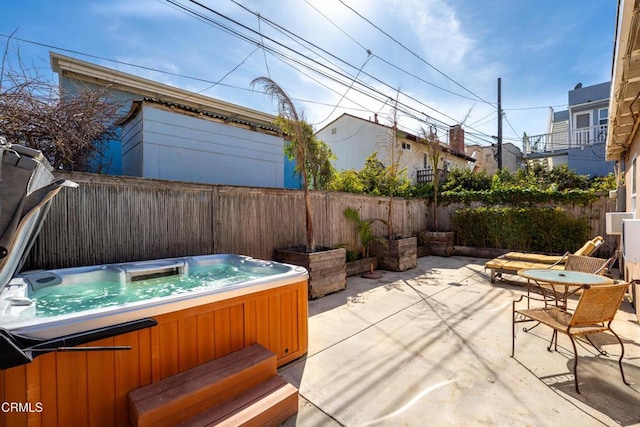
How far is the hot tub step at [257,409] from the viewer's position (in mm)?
1809

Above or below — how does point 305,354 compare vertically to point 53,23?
below

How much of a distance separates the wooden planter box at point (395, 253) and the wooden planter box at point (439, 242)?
2.32m

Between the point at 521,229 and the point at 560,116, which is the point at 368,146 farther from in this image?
the point at 560,116

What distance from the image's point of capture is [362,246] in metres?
7.33

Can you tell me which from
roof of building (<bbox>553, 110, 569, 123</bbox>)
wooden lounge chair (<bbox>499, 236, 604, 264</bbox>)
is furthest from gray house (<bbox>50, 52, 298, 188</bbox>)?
roof of building (<bbox>553, 110, 569, 123</bbox>)

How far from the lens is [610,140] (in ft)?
17.0

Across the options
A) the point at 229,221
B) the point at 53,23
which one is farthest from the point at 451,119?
the point at 53,23

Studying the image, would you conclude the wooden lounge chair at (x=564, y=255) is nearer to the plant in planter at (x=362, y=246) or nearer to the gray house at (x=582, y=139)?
the plant in planter at (x=362, y=246)

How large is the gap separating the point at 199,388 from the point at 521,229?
948 cm

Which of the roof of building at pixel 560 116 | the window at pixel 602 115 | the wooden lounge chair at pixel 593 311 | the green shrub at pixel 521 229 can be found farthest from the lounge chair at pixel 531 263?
the roof of building at pixel 560 116

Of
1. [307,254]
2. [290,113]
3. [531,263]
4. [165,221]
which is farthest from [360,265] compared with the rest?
[165,221]

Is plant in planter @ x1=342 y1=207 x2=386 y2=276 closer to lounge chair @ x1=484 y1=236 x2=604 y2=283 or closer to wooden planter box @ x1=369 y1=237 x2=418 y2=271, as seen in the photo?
wooden planter box @ x1=369 y1=237 x2=418 y2=271

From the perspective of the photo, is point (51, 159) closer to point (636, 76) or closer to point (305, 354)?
point (305, 354)

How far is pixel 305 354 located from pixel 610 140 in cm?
657
